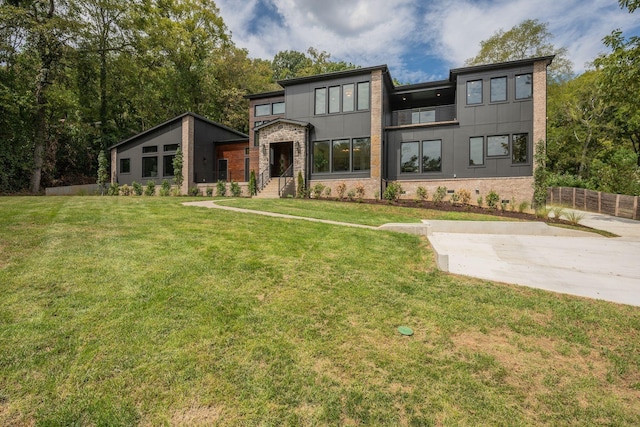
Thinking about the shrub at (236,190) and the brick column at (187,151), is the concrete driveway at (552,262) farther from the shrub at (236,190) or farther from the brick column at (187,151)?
the brick column at (187,151)

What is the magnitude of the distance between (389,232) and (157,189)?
1811 cm

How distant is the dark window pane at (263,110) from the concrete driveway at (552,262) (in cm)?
1650

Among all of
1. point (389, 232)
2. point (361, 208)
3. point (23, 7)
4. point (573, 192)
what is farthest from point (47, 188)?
point (573, 192)

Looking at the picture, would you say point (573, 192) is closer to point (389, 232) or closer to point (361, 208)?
point (361, 208)

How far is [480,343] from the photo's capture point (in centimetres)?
307

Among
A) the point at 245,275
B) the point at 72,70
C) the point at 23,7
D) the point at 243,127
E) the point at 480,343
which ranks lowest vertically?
the point at 480,343

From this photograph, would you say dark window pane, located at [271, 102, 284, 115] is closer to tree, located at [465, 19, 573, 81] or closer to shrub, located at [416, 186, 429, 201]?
shrub, located at [416, 186, 429, 201]

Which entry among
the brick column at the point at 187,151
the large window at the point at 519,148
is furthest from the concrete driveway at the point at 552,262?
the brick column at the point at 187,151

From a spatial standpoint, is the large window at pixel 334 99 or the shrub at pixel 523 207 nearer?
the shrub at pixel 523 207

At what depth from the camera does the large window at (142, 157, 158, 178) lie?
21.3m

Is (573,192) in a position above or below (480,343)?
above

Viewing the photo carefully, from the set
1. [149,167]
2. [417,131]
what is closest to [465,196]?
[417,131]

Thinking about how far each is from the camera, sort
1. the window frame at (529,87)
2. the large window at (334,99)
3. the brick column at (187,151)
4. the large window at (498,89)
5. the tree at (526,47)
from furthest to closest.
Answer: the tree at (526,47) → the brick column at (187,151) → the large window at (334,99) → the large window at (498,89) → the window frame at (529,87)

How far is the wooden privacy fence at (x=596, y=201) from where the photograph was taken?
46.1 ft
